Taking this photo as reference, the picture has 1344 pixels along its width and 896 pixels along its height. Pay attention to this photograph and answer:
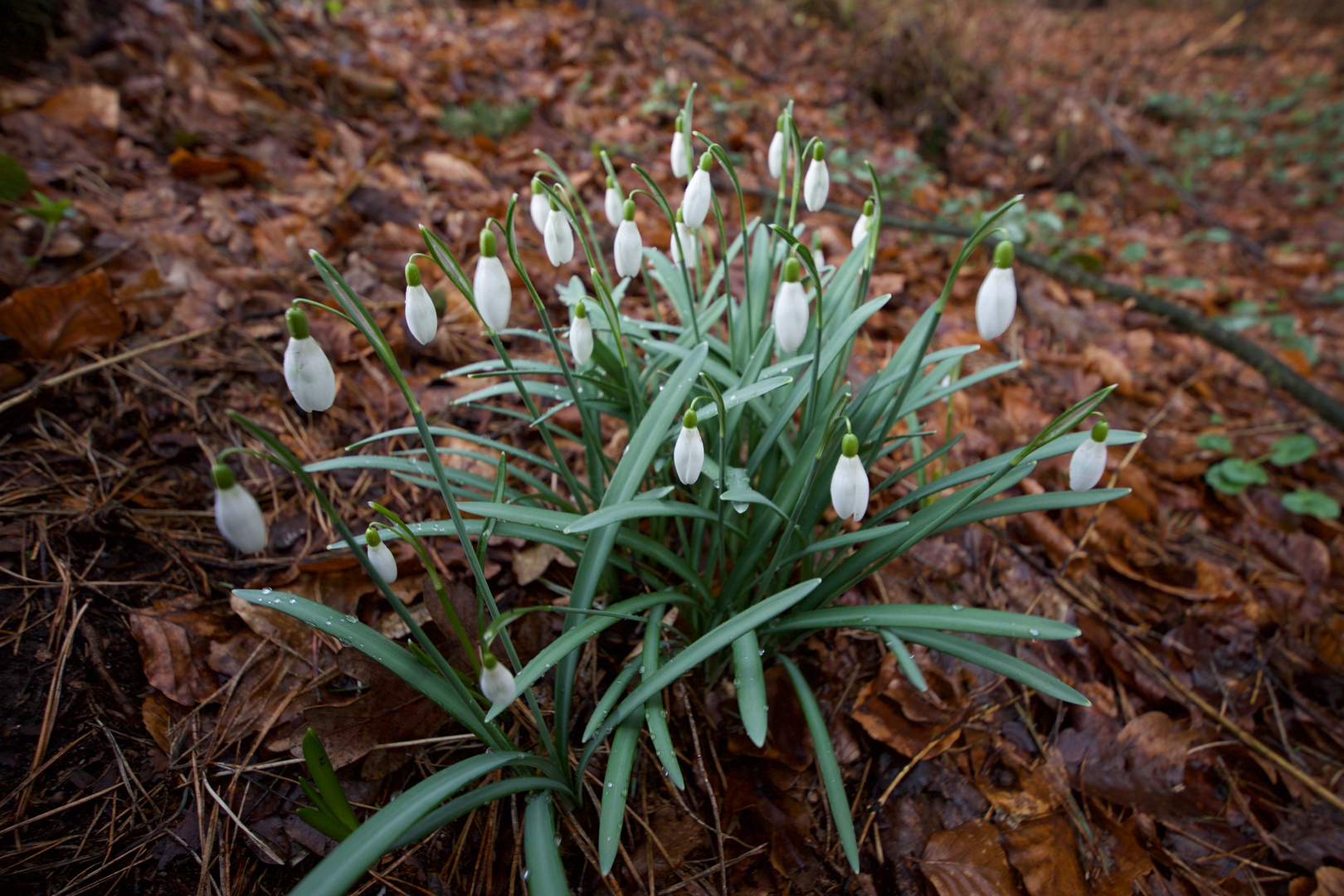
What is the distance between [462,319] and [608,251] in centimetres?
92

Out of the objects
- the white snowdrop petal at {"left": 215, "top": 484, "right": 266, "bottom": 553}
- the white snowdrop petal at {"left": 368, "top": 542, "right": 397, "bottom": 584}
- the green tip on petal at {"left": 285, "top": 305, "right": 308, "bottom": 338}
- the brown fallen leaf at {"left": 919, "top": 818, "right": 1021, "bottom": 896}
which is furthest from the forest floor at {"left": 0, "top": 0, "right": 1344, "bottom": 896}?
the green tip on petal at {"left": 285, "top": 305, "right": 308, "bottom": 338}

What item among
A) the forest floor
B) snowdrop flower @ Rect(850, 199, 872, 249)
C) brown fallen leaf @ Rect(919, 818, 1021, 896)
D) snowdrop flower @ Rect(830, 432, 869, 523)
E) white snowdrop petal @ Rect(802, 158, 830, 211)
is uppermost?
white snowdrop petal @ Rect(802, 158, 830, 211)

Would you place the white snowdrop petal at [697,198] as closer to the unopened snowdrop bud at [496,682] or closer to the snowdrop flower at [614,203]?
the snowdrop flower at [614,203]

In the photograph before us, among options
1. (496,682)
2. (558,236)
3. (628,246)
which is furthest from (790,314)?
(496,682)

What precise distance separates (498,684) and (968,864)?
1142 millimetres

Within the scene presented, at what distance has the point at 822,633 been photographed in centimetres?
180

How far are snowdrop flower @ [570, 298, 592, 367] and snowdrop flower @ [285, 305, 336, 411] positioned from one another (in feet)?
1.62

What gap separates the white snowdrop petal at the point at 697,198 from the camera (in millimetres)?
1416

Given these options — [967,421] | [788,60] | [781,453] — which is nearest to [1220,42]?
[788,60]

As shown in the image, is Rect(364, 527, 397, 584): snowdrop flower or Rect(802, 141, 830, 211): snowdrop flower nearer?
Rect(364, 527, 397, 584): snowdrop flower

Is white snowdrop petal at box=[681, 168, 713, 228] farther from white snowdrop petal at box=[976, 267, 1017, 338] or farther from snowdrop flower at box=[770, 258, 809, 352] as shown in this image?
white snowdrop petal at box=[976, 267, 1017, 338]

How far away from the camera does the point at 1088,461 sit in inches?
49.3

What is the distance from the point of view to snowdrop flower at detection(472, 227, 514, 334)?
1.16 metres

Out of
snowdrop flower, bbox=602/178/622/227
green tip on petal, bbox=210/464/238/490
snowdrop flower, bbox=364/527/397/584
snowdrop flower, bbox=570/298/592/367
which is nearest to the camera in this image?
green tip on petal, bbox=210/464/238/490
